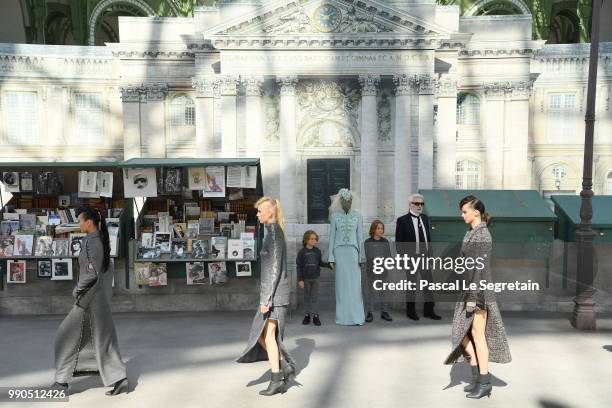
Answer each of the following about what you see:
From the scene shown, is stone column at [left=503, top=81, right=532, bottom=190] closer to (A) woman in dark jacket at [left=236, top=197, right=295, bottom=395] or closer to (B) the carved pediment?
(B) the carved pediment

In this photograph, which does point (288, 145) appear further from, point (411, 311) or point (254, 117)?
point (411, 311)

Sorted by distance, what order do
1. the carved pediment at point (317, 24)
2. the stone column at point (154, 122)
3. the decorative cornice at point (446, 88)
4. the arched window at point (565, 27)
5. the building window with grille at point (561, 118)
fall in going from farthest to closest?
1. the arched window at point (565, 27)
2. the building window with grille at point (561, 118)
3. the stone column at point (154, 122)
4. the decorative cornice at point (446, 88)
5. the carved pediment at point (317, 24)

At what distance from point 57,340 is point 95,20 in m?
34.9

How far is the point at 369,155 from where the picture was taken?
25.7 metres

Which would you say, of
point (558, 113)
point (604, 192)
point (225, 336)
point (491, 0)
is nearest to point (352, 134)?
point (558, 113)

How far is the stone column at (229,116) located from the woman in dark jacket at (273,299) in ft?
65.6

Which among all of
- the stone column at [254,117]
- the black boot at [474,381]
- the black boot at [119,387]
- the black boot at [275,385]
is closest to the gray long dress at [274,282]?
the black boot at [275,385]

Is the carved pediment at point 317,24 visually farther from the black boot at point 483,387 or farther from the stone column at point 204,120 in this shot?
the black boot at point 483,387

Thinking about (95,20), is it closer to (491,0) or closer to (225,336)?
(491,0)

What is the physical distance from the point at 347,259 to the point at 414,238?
47.2 inches

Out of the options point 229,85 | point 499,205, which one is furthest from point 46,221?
point 229,85

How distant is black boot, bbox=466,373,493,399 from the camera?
5586 mm

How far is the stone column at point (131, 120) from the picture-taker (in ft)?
90.7

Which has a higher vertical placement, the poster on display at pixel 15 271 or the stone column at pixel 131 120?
the stone column at pixel 131 120
